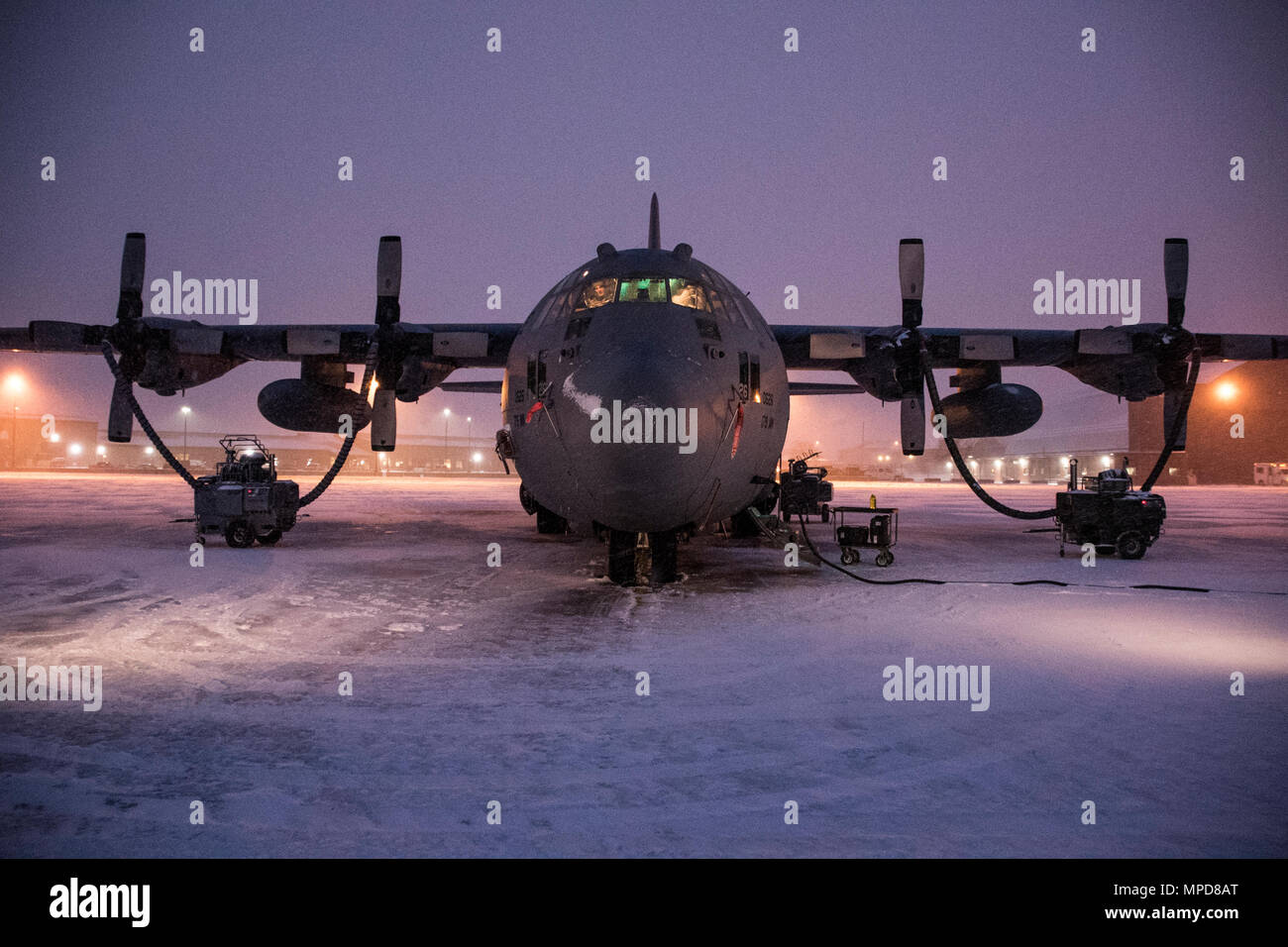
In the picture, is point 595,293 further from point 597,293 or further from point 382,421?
point 382,421

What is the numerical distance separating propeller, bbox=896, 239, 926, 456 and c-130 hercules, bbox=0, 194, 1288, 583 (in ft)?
0.13

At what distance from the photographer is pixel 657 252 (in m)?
9.66

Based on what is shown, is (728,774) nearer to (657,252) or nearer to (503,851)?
(503,851)

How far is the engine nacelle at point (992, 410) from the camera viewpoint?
1498cm

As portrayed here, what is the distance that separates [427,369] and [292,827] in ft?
43.8

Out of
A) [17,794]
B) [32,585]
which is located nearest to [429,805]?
[17,794]

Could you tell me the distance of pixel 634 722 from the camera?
459 cm

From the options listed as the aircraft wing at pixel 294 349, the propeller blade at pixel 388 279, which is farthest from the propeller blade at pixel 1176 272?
the propeller blade at pixel 388 279

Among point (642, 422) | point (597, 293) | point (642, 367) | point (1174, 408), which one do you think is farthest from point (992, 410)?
point (642, 422)

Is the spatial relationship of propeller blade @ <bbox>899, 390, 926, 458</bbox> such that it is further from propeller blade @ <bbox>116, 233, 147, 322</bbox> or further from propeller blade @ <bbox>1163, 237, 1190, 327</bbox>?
propeller blade @ <bbox>116, 233, 147, 322</bbox>

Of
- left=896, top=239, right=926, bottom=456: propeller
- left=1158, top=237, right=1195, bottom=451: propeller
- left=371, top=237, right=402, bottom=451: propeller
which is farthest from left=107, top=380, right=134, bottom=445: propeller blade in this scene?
left=1158, top=237, right=1195, bottom=451: propeller

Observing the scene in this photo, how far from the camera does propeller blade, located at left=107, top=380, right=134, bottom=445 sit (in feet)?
46.8
